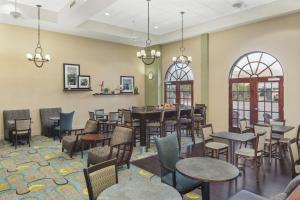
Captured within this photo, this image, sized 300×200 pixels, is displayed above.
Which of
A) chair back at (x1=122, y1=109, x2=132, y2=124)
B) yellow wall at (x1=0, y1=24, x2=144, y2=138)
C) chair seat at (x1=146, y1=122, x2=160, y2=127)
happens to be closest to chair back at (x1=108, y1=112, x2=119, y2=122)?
chair back at (x1=122, y1=109, x2=132, y2=124)

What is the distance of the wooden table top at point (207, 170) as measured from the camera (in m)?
2.52

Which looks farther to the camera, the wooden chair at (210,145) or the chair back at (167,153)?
the wooden chair at (210,145)

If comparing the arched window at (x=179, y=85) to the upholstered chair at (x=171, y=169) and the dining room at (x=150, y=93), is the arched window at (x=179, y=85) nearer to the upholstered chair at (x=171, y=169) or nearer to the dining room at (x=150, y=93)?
the dining room at (x=150, y=93)

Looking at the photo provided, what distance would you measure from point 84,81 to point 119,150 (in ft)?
17.9

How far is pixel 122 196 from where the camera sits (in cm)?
206

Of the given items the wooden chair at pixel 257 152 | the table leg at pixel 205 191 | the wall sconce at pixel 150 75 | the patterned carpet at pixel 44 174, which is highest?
the wall sconce at pixel 150 75

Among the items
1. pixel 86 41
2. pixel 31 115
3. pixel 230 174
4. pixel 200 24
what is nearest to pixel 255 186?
pixel 230 174

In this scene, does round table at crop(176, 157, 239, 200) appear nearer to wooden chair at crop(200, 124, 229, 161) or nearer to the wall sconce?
wooden chair at crop(200, 124, 229, 161)

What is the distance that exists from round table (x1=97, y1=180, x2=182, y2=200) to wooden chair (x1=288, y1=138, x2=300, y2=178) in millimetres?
2253

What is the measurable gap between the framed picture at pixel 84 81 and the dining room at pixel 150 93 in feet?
0.14

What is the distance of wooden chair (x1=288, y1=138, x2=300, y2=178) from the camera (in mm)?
3359

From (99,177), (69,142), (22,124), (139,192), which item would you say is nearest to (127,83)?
(22,124)

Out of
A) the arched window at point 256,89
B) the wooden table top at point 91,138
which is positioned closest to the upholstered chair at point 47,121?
the wooden table top at point 91,138

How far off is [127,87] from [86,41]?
2.83 meters
